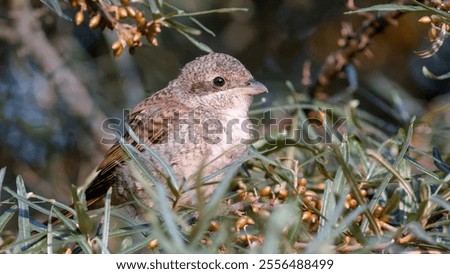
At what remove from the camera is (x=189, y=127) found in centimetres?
332

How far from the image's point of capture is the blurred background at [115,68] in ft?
13.0

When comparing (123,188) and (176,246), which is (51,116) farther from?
(176,246)

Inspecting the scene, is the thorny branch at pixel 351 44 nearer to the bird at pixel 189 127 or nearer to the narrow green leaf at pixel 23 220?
the bird at pixel 189 127

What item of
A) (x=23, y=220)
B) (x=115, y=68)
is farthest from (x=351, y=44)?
(x=23, y=220)

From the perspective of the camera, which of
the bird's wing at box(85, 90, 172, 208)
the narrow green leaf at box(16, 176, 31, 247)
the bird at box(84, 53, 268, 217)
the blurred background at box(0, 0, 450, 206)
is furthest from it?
the blurred background at box(0, 0, 450, 206)

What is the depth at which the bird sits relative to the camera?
3.15m

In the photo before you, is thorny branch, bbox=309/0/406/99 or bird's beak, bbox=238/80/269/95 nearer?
thorny branch, bbox=309/0/406/99

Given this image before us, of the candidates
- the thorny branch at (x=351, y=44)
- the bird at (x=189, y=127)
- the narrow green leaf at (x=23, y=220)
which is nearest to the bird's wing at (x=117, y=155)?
the bird at (x=189, y=127)

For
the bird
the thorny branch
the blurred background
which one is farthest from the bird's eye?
the thorny branch

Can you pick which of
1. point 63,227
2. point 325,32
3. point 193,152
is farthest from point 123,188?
point 325,32

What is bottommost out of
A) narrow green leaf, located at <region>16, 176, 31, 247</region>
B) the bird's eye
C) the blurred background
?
the blurred background

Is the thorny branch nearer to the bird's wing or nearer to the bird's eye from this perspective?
the bird's eye

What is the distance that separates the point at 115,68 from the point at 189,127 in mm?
1105

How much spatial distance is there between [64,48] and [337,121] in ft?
5.38
